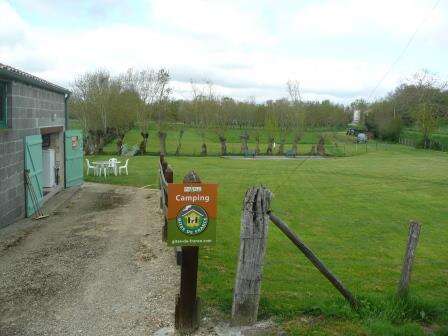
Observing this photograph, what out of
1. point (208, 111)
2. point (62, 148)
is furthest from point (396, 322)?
point (208, 111)

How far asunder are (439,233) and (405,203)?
396cm

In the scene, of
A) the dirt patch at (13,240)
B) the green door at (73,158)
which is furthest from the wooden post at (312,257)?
the green door at (73,158)

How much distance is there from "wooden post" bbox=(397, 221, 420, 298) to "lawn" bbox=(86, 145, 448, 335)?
0.49ft

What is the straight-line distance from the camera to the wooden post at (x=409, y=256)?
5086 millimetres

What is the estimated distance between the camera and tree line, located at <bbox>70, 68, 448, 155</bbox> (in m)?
32.3

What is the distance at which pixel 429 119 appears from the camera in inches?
1663

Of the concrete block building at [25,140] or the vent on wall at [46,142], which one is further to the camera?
the vent on wall at [46,142]

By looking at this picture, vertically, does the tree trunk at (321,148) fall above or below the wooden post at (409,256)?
below

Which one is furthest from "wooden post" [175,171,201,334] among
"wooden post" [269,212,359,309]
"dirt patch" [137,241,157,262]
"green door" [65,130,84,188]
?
"green door" [65,130,84,188]

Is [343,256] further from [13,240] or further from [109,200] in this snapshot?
[109,200]

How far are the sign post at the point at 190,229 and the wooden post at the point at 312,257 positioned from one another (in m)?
0.67

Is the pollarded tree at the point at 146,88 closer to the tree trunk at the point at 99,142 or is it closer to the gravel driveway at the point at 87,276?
the tree trunk at the point at 99,142

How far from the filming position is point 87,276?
6492 millimetres

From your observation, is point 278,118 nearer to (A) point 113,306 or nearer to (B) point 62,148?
(B) point 62,148
